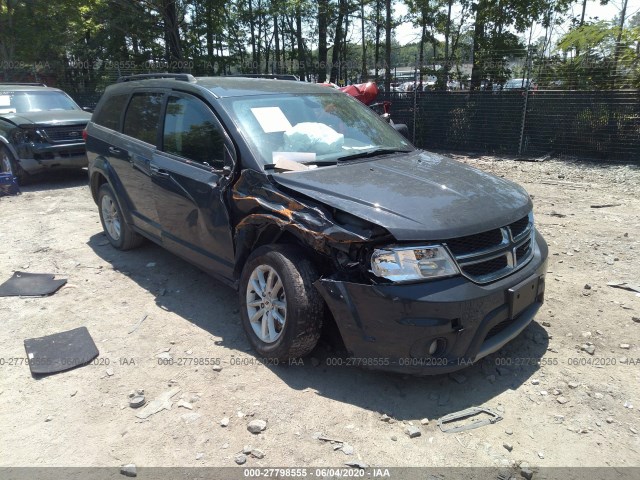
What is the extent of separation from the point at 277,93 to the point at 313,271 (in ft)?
6.09

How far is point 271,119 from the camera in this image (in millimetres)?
3885

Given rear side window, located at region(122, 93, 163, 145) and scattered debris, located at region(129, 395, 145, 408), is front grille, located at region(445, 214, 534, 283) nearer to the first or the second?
scattered debris, located at region(129, 395, 145, 408)

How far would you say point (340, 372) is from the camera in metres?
3.38

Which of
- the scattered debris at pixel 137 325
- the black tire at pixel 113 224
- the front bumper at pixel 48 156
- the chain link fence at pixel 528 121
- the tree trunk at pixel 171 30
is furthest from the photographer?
the tree trunk at pixel 171 30

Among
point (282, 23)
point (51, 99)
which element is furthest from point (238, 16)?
point (51, 99)

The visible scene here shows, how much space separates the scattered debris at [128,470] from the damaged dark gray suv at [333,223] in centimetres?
109

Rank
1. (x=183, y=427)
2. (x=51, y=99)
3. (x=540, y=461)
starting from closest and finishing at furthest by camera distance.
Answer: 1. (x=540, y=461)
2. (x=183, y=427)
3. (x=51, y=99)

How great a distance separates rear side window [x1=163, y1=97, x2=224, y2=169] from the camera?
12.7 feet

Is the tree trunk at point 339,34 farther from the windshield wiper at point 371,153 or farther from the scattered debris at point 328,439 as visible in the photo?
the scattered debris at point 328,439

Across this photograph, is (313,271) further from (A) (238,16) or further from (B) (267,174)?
(A) (238,16)

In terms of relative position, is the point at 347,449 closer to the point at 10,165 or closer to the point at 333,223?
the point at 333,223

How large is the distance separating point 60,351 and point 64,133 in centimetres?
683

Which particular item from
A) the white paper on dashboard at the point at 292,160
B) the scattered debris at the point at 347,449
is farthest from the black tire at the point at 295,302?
the scattered debris at the point at 347,449

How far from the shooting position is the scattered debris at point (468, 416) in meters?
2.82
